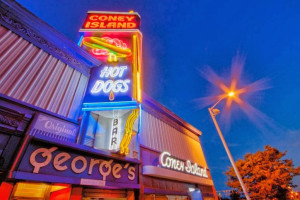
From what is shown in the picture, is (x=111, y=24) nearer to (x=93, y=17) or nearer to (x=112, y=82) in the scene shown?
(x=93, y=17)

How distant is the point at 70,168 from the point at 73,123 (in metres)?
2.40

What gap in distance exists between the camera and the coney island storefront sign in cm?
531

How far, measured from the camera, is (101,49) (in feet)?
38.8

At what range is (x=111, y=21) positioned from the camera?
14445mm

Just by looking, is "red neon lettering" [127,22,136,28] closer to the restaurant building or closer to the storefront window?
the restaurant building

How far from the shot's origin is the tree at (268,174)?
19750 millimetres

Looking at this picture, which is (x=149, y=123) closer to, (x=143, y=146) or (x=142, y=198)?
(x=143, y=146)

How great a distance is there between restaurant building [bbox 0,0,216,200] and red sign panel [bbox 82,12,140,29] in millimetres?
1150

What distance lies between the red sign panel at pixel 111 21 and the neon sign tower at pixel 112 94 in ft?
2.32

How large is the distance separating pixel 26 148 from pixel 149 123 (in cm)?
855

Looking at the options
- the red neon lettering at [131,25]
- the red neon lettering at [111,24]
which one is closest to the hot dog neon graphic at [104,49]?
the red neon lettering at [111,24]

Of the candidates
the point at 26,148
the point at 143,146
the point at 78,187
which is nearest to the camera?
the point at 26,148

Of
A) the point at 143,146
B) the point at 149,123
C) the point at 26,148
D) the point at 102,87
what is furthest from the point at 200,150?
the point at 26,148

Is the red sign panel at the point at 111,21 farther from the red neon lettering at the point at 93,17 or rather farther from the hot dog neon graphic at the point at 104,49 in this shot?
the hot dog neon graphic at the point at 104,49
